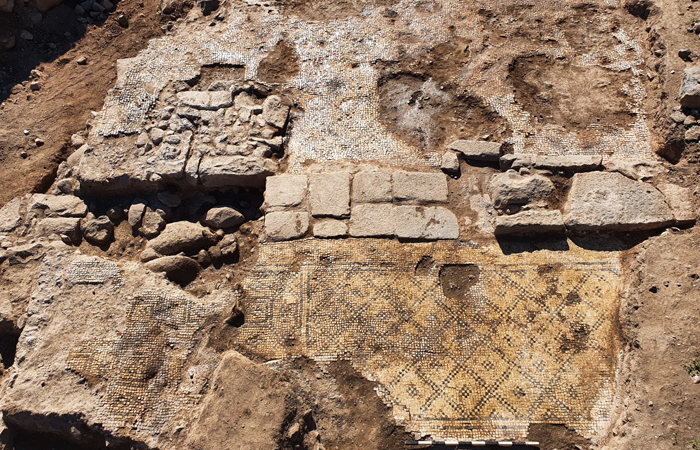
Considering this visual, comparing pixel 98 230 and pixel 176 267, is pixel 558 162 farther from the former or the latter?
pixel 98 230

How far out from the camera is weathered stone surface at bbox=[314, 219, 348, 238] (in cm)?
390

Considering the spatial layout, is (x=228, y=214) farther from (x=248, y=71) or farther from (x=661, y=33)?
(x=661, y=33)

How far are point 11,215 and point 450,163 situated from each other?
4163 millimetres

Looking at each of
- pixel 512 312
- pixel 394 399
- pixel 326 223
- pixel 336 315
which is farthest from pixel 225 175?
pixel 512 312

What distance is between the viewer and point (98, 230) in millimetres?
4180

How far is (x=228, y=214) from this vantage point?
163 inches

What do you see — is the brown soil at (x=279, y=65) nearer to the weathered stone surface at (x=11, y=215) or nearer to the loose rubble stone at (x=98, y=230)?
the loose rubble stone at (x=98, y=230)

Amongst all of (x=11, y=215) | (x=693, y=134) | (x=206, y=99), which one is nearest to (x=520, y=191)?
(x=693, y=134)

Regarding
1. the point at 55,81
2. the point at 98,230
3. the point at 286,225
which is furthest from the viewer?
the point at 55,81

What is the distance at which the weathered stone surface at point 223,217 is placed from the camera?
4137 millimetres

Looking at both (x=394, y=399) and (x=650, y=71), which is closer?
(x=394, y=399)

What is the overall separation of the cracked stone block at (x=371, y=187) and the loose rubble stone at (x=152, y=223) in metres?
1.78

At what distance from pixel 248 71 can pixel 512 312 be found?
346 centimetres

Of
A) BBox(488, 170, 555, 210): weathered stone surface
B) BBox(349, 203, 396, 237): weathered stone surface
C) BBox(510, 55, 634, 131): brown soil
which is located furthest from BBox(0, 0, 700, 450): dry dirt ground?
BBox(349, 203, 396, 237): weathered stone surface
